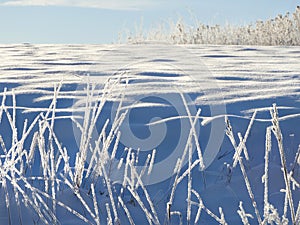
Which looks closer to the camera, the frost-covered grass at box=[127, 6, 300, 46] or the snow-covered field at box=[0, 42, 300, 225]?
the snow-covered field at box=[0, 42, 300, 225]

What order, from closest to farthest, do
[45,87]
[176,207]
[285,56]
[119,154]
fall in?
[176,207] → [119,154] → [45,87] → [285,56]

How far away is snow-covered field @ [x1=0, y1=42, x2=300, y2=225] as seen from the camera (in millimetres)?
1756

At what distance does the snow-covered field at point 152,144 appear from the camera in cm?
176

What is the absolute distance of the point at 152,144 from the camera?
2.41 meters

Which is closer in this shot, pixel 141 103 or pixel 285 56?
pixel 141 103

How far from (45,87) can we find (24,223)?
151 cm

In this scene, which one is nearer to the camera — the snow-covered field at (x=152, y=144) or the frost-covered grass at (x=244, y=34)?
the snow-covered field at (x=152, y=144)

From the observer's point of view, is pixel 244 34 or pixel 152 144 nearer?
pixel 152 144

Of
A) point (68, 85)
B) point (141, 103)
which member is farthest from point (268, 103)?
point (68, 85)

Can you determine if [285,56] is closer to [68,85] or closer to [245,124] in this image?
[68,85]

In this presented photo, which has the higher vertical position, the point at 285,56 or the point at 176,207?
the point at 285,56

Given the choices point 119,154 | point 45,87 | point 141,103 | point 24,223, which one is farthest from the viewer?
point 45,87

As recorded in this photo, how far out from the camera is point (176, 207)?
198 cm

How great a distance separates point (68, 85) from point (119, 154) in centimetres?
116
